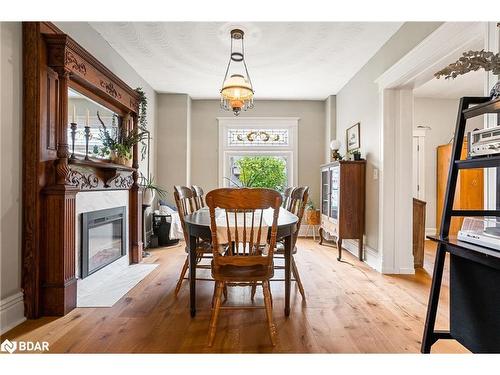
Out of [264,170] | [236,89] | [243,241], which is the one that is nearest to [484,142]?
[243,241]

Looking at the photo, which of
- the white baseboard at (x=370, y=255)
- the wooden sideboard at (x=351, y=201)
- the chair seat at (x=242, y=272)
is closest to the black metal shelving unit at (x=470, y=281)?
the chair seat at (x=242, y=272)

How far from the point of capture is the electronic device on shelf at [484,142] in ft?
4.65

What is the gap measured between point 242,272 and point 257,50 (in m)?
2.80

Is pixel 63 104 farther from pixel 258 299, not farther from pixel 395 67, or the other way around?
pixel 395 67

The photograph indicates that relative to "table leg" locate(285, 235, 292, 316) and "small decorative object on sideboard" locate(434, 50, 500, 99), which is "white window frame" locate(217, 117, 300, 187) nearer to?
"table leg" locate(285, 235, 292, 316)

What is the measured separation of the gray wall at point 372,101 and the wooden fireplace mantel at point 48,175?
10.1 feet

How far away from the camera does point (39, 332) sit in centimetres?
204

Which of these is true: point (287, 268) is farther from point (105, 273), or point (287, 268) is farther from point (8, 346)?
point (105, 273)

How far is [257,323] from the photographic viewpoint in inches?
86.9

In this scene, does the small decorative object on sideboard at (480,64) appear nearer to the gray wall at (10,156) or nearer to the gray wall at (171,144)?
the gray wall at (10,156)

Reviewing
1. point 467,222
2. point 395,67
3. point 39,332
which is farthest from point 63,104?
point 395,67

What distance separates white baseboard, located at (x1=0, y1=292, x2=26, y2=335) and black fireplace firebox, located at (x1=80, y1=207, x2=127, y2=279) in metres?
0.59

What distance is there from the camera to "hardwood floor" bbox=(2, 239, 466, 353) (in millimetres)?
1885
